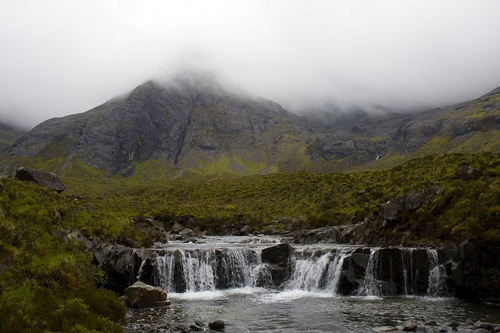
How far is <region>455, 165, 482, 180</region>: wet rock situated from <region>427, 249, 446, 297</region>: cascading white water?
18019 millimetres

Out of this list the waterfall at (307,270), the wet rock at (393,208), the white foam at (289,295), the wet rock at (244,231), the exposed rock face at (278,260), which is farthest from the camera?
the wet rock at (244,231)

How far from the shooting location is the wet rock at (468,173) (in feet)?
146

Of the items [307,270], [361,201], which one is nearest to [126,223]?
[307,270]

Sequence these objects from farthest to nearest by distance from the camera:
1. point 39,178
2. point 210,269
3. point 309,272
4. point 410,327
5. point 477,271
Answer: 1. point 39,178
2. point 210,269
3. point 309,272
4. point 477,271
5. point 410,327

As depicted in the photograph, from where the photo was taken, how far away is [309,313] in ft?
85.5

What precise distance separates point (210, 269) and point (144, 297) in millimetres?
11332

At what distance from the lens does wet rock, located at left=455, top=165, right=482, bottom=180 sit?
146 ft

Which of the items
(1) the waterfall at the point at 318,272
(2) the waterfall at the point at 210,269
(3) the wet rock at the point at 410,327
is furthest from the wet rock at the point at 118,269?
(3) the wet rock at the point at 410,327

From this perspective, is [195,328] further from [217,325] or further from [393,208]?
[393,208]

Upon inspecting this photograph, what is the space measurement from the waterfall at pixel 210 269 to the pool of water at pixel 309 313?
3.18 metres

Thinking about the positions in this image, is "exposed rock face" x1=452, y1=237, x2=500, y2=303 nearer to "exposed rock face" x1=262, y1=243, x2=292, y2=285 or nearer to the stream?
the stream

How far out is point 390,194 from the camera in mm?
56531

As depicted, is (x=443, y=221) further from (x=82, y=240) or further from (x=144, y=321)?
(x=82, y=240)

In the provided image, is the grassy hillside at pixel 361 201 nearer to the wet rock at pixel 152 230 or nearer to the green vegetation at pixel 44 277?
the wet rock at pixel 152 230
